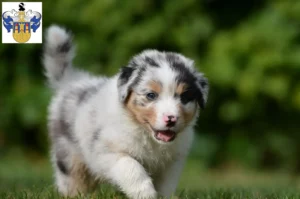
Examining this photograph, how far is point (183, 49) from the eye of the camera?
10.5 m

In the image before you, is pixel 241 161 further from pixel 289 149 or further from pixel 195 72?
pixel 195 72

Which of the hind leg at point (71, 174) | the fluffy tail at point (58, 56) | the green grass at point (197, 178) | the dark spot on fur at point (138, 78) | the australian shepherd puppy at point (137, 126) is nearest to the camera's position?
the australian shepherd puppy at point (137, 126)

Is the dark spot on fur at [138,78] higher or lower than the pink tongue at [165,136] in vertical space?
higher

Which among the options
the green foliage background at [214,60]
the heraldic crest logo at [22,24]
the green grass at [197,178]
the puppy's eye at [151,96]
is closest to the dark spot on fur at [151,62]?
the puppy's eye at [151,96]

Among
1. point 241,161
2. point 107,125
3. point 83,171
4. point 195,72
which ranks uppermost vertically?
point 195,72

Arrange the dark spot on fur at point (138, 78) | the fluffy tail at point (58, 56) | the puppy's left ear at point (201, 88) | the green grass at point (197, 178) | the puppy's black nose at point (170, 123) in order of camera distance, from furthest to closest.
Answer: the green grass at point (197, 178) < the fluffy tail at point (58, 56) < the puppy's left ear at point (201, 88) < the dark spot on fur at point (138, 78) < the puppy's black nose at point (170, 123)

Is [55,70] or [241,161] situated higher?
[55,70]

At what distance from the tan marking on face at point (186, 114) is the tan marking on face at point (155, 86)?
0.18m

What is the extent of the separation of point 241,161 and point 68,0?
3.47 m

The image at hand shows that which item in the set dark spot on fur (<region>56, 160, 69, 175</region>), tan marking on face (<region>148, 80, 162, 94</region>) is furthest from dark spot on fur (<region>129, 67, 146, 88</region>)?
dark spot on fur (<region>56, 160, 69, 175</region>)

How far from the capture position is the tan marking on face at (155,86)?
503 cm

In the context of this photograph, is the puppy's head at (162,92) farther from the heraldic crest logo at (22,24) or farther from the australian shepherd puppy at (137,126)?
the heraldic crest logo at (22,24)

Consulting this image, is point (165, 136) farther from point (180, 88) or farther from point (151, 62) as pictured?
point (151, 62)

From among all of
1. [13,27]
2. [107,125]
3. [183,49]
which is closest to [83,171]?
[107,125]
